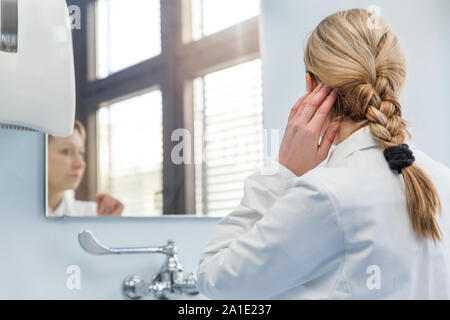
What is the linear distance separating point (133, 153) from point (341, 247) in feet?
2.12

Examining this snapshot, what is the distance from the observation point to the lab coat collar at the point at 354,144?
0.78 m

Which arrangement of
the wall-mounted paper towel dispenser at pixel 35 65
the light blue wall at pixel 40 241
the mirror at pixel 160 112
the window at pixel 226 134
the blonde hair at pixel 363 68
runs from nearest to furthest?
the blonde hair at pixel 363 68
the wall-mounted paper towel dispenser at pixel 35 65
the light blue wall at pixel 40 241
the mirror at pixel 160 112
the window at pixel 226 134

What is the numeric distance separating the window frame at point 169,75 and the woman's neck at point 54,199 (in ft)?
0.14

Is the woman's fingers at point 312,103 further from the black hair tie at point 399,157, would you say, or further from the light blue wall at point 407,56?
the light blue wall at point 407,56

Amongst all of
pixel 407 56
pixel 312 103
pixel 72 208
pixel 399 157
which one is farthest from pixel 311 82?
pixel 407 56

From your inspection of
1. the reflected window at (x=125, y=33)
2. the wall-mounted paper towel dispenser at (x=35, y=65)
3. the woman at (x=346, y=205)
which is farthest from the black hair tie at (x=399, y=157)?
the reflected window at (x=125, y=33)

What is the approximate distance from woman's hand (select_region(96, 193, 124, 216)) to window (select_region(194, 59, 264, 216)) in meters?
0.19

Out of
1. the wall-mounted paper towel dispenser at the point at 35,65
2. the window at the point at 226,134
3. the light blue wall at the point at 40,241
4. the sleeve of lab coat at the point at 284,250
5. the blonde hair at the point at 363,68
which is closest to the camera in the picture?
the sleeve of lab coat at the point at 284,250

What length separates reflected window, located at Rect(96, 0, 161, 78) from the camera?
4.00ft

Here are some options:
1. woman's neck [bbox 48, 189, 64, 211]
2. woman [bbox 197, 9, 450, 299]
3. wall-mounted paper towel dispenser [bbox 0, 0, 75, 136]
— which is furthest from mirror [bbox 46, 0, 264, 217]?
woman [bbox 197, 9, 450, 299]

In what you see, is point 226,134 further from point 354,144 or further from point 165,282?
point 354,144

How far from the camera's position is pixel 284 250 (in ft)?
2.34
